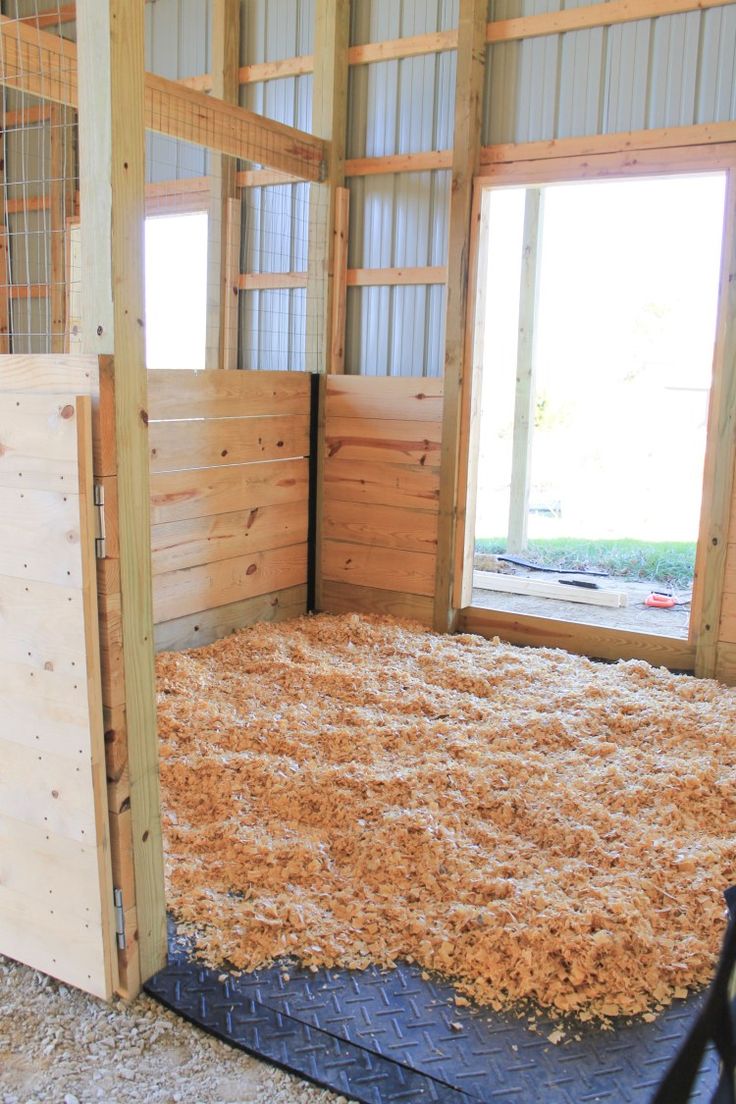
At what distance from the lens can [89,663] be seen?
6.05ft

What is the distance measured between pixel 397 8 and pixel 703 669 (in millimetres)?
3503

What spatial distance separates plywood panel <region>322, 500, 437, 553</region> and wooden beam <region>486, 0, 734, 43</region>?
2239 millimetres

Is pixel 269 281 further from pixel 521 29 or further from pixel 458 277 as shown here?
pixel 521 29

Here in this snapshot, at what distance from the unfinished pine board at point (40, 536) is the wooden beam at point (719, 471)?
9.61 ft

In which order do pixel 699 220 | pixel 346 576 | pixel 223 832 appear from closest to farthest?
pixel 223 832
pixel 346 576
pixel 699 220

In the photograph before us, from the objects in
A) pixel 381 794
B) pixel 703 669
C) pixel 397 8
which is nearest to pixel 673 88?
pixel 397 8

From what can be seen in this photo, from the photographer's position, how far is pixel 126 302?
1.80 meters

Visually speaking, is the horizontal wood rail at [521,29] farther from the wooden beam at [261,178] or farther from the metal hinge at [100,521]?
the metal hinge at [100,521]

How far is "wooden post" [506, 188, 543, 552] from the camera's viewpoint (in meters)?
6.09

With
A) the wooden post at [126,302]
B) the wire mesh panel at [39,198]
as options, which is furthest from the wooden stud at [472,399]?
the wooden post at [126,302]

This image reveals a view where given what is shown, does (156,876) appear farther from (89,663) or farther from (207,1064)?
(89,663)

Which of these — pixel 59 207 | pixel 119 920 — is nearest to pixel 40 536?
pixel 119 920

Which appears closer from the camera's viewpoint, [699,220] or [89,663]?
[89,663]

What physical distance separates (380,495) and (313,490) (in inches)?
15.2
